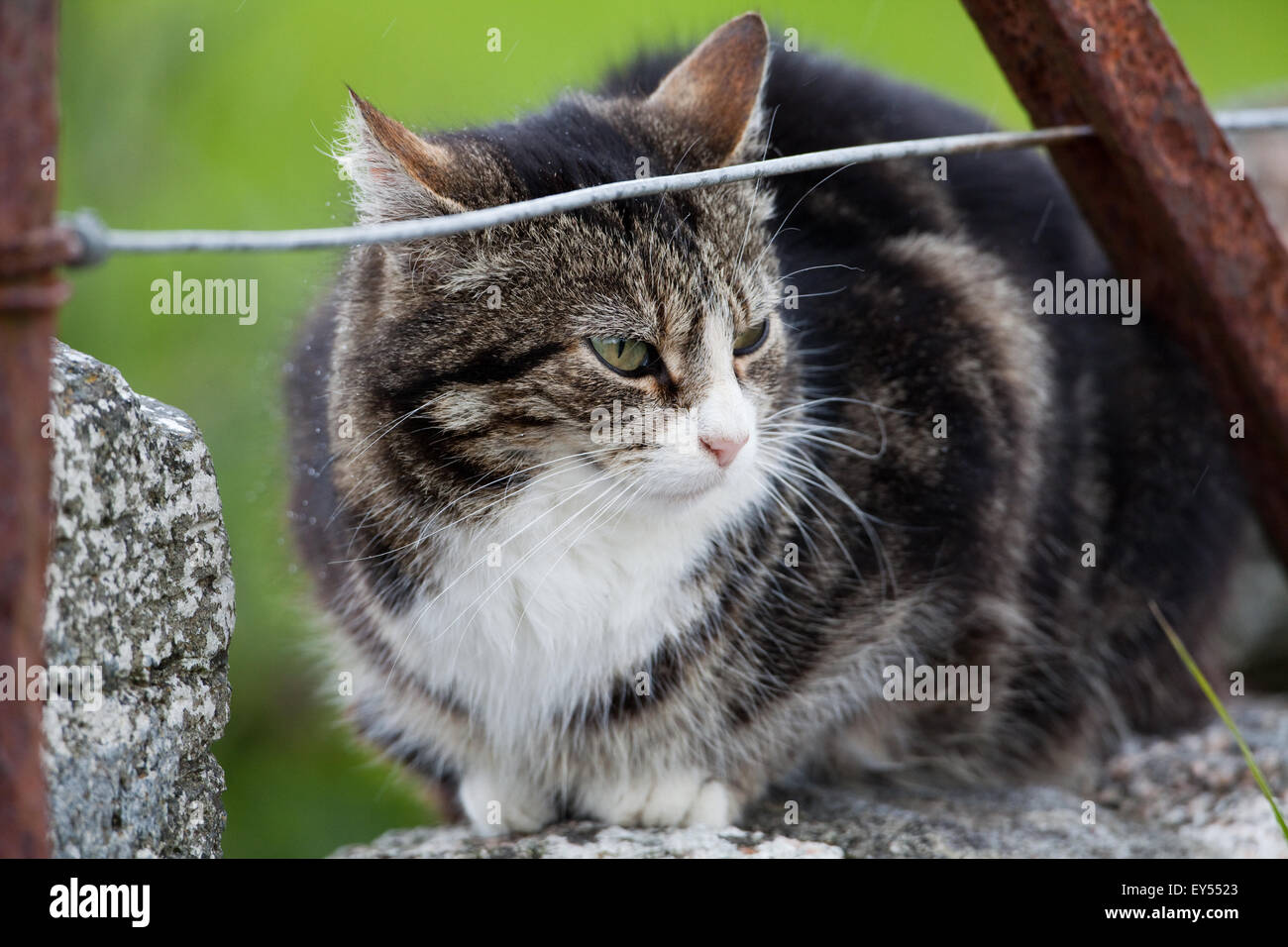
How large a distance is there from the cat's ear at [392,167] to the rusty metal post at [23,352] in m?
0.67

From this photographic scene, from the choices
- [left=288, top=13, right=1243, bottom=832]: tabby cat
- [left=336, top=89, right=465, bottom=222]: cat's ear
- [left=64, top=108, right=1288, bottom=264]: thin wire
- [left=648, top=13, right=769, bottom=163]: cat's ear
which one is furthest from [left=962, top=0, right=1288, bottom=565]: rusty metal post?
[left=336, top=89, right=465, bottom=222]: cat's ear

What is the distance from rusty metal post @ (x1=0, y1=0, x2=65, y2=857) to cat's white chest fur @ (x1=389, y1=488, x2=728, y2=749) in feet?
2.82

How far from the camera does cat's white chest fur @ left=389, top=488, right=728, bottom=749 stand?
75.1 inches

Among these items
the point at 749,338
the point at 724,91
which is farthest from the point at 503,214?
the point at 724,91

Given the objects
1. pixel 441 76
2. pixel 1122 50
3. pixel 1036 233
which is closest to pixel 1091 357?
pixel 1036 233

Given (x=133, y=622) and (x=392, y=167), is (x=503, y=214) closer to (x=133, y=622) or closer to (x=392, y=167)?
(x=392, y=167)

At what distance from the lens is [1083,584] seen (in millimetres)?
2615

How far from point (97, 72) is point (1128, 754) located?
4052mm

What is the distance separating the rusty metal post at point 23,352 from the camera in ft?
3.45

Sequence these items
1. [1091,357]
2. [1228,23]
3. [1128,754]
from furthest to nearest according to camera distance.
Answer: [1228,23]
[1128,754]
[1091,357]

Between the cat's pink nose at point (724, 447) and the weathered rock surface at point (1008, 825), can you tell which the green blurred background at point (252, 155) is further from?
the cat's pink nose at point (724, 447)

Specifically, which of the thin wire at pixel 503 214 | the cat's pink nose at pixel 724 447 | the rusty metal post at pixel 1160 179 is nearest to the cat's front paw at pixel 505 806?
the cat's pink nose at pixel 724 447

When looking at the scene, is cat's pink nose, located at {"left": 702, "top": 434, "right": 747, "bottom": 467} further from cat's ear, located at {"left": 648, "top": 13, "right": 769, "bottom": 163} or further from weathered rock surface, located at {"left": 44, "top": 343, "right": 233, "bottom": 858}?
weathered rock surface, located at {"left": 44, "top": 343, "right": 233, "bottom": 858}

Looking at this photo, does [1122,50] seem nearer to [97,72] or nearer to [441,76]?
[441,76]
